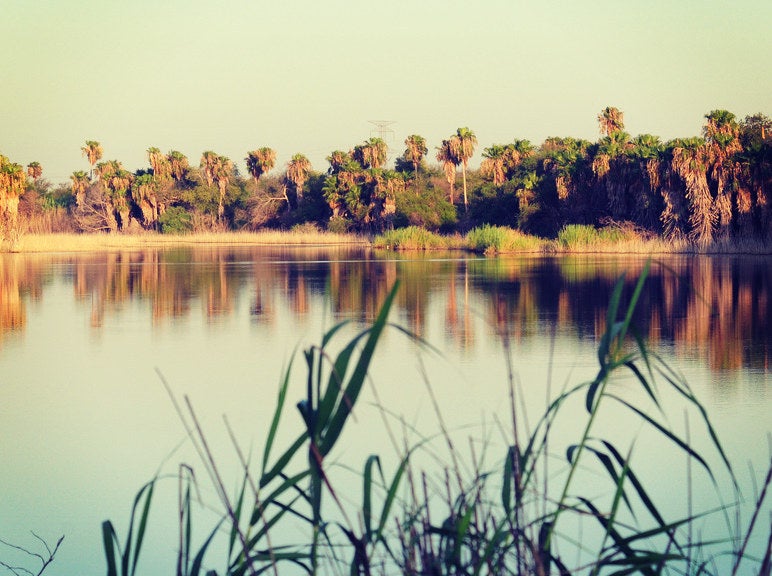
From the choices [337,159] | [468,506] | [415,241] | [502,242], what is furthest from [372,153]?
[468,506]

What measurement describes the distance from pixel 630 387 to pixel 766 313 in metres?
7.18

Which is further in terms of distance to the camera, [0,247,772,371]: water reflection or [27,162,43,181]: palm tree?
[27,162,43,181]: palm tree

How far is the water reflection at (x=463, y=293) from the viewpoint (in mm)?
14172

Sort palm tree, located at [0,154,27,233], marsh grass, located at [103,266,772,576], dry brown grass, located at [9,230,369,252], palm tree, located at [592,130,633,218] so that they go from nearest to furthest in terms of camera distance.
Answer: marsh grass, located at [103,266,772,576] < palm tree, located at [592,130,633,218] < palm tree, located at [0,154,27,233] < dry brown grass, located at [9,230,369,252]

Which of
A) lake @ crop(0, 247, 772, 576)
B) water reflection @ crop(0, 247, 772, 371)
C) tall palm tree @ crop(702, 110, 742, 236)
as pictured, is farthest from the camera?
tall palm tree @ crop(702, 110, 742, 236)

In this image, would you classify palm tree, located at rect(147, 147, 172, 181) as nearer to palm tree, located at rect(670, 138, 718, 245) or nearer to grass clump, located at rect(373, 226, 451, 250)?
grass clump, located at rect(373, 226, 451, 250)

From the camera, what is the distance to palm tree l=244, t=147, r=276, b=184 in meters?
78.0

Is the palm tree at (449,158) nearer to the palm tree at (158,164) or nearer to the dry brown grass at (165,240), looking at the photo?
the dry brown grass at (165,240)

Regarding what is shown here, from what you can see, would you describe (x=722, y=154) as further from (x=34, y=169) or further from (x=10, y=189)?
(x=34, y=169)

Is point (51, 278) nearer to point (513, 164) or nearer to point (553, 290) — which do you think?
point (553, 290)

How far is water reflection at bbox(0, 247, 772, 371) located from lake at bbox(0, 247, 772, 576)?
87 mm

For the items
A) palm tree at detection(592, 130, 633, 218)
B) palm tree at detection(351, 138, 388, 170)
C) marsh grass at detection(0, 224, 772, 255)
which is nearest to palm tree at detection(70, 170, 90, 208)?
marsh grass at detection(0, 224, 772, 255)

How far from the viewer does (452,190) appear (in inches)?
2677

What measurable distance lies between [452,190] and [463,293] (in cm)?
4759
